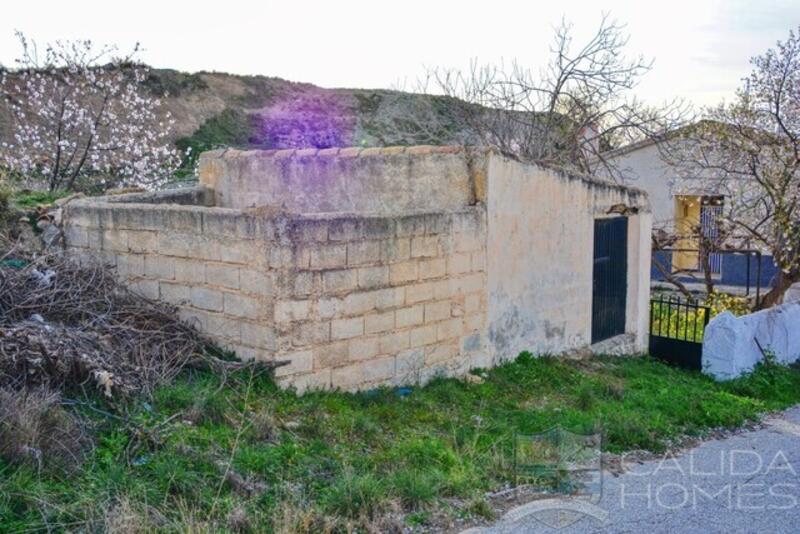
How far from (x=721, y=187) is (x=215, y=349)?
36.6 ft

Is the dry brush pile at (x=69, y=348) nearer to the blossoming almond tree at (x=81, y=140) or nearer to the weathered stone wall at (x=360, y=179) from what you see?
the weathered stone wall at (x=360, y=179)

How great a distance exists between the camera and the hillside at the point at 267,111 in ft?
106

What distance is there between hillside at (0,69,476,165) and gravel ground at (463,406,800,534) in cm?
2329

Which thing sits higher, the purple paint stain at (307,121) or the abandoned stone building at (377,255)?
the purple paint stain at (307,121)

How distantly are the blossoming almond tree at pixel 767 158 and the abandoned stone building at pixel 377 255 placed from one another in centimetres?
344

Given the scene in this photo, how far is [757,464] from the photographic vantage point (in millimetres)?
6207

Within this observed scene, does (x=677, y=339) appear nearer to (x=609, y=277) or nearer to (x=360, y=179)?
(x=609, y=277)

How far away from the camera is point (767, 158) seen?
42.2ft

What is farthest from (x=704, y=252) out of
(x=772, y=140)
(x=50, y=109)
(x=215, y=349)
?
(x=50, y=109)

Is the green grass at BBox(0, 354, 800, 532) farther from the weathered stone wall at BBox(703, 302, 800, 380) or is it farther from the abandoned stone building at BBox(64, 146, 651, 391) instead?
the weathered stone wall at BBox(703, 302, 800, 380)

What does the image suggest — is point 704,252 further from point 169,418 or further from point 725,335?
point 169,418

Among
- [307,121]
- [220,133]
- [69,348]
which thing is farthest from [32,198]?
[307,121]

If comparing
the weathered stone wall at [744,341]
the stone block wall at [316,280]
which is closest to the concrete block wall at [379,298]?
the stone block wall at [316,280]

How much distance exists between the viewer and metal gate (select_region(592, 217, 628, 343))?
10.4 metres
